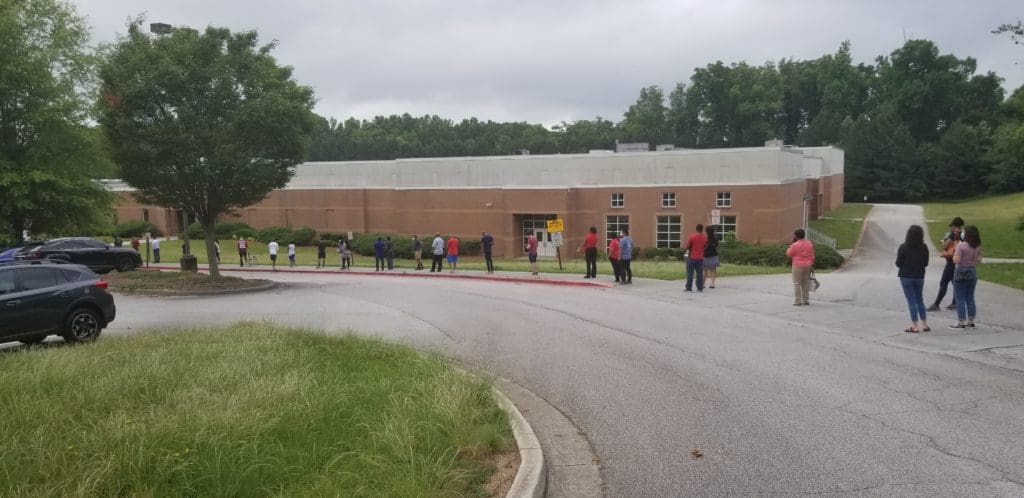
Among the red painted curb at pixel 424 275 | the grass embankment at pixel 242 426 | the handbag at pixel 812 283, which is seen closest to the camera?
the grass embankment at pixel 242 426

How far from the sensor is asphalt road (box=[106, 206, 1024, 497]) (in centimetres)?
609

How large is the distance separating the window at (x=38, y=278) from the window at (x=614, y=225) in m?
34.7

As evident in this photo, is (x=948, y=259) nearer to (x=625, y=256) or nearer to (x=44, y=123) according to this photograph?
(x=625, y=256)

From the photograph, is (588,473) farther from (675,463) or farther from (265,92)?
(265,92)

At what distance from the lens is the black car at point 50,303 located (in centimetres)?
1198

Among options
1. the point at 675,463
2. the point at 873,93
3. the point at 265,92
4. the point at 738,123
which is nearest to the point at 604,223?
the point at 265,92

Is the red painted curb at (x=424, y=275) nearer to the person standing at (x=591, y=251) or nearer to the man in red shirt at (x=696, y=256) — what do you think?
the person standing at (x=591, y=251)

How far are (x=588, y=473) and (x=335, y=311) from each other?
12226 mm

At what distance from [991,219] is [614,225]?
119 ft

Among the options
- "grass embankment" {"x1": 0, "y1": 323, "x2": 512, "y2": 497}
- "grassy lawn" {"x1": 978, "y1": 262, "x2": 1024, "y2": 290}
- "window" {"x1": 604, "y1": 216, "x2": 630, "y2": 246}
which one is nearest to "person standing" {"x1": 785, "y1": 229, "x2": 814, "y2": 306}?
"grassy lawn" {"x1": 978, "y1": 262, "x2": 1024, "y2": 290}

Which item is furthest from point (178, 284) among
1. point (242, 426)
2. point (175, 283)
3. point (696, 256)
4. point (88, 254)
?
point (242, 426)

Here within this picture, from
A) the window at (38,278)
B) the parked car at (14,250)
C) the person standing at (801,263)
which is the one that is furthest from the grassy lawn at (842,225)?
the window at (38,278)

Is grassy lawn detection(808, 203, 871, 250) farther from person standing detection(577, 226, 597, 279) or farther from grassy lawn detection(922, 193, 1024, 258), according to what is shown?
person standing detection(577, 226, 597, 279)

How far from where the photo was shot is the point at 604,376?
959 cm
